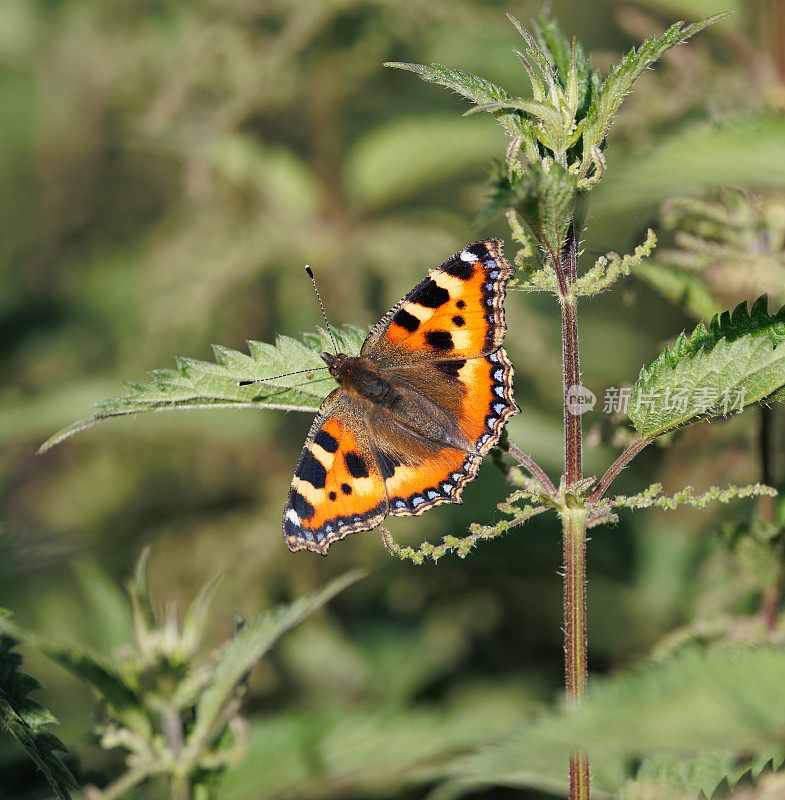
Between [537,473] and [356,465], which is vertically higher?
[356,465]

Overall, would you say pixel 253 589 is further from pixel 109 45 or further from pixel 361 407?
pixel 109 45

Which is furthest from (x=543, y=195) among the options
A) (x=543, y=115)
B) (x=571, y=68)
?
(x=571, y=68)

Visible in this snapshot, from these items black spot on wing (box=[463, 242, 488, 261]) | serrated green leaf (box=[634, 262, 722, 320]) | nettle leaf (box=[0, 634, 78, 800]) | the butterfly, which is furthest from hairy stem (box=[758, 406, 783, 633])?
nettle leaf (box=[0, 634, 78, 800])

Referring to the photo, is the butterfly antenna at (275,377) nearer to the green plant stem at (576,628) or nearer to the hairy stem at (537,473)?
the hairy stem at (537,473)

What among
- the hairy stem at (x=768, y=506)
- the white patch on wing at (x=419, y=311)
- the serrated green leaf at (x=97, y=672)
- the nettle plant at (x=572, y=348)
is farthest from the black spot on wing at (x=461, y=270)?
the serrated green leaf at (x=97, y=672)

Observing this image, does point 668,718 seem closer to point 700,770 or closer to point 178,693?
point 700,770

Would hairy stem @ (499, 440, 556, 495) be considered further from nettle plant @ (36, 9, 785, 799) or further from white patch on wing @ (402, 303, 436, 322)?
white patch on wing @ (402, 303, 436, 322)

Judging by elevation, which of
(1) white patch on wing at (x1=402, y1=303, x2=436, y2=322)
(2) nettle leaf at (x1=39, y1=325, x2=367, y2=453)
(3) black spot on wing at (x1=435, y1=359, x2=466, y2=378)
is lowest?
(2) nettle leaf at (x1=39, y1=325, x2=367, y2=453)
